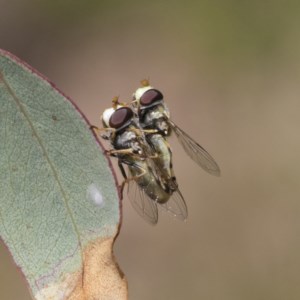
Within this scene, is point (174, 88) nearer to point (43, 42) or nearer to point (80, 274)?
point (43, 42)

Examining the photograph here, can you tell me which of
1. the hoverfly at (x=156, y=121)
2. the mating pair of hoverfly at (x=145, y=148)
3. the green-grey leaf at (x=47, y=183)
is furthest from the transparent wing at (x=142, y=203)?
the green-grey leaf at (x=47, y=183)

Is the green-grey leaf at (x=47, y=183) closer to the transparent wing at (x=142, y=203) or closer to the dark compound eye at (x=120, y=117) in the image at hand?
the dark compound eye at (x=120, y=117)

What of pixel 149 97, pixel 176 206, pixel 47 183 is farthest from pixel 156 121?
pixel 47 183

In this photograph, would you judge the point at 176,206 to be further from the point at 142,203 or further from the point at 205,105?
the point at 205,105

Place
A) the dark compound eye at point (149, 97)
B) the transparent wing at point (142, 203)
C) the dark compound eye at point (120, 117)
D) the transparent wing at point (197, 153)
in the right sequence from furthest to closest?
the transparent wing at point (197, 153) < the transparent wing at point (142, 203) < the dark compound eye at point (149, 97) < the dark compound eye at point (120, 117)

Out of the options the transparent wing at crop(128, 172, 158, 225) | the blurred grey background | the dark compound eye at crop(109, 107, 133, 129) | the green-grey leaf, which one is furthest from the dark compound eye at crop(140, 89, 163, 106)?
the blurred grey background

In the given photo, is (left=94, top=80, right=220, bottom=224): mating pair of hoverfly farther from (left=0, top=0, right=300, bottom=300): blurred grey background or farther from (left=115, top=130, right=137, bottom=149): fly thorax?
(left=0, top=0, right=300, bottom=300): blurred grey background

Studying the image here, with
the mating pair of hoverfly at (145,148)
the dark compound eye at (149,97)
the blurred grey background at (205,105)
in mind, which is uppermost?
the dark compound eye at (149,97)
